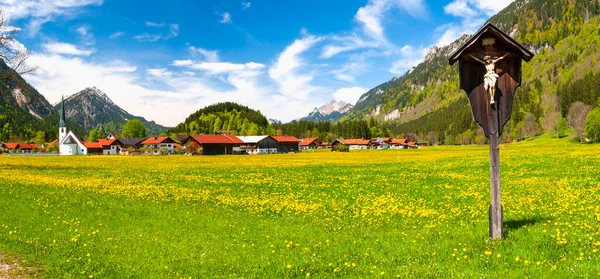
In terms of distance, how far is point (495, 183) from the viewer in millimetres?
10984

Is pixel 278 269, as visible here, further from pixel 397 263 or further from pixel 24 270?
pixel 24 270

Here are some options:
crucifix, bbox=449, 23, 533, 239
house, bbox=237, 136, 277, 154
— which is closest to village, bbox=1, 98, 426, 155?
house, bbox=237, 136, 277, 154

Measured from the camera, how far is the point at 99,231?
14969mm

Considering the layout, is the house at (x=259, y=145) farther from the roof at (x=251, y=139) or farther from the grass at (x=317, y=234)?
the grass at (x=317, y=234)

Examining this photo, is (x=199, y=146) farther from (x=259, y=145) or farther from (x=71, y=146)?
(x=71, y=146)

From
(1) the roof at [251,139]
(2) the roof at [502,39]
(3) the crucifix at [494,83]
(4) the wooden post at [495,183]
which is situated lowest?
(4) the wooden post at [495,183]

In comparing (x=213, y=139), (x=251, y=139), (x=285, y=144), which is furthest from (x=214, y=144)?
(x=285, y=144)

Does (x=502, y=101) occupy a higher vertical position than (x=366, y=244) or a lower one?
higher

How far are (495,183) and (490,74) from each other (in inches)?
121

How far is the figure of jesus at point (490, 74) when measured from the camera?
10.8 meters

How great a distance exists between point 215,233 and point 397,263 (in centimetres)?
736

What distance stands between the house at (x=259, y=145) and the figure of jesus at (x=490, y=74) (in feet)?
490

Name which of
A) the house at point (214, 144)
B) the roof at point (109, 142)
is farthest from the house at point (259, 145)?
the roof at point (109, 142)

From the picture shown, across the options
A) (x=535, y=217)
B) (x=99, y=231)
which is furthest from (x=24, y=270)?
(x=535, y=217)
